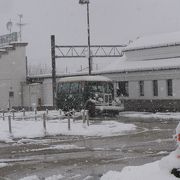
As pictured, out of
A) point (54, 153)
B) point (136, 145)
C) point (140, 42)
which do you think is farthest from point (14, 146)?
point (140, 42)

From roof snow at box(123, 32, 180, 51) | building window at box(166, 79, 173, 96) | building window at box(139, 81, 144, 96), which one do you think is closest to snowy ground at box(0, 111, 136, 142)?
building window at box(166, 79, 173, 96)

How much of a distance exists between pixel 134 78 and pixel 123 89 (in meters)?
2.26

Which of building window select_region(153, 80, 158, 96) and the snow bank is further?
building window select_region(153, 80, 158, 96)

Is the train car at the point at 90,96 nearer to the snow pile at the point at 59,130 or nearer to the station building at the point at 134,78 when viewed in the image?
the station building at the point at 134,78

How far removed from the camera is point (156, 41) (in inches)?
1785

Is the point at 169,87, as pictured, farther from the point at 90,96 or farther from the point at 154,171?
the point at 154,171

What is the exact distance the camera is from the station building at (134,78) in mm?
41969

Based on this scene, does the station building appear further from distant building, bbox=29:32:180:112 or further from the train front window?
the train front window

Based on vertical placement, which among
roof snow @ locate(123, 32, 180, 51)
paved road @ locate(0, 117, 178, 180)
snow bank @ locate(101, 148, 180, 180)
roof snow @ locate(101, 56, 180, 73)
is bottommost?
paved road @ locate(0, 117, 178, 180)

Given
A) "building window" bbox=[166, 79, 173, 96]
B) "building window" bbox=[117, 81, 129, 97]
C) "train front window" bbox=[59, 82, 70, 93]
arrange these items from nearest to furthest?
"train front window" bbox=[59, 82, 70, 93]
"building window" bbox=[166, 79, 173, 96]
"building window" bbox=[117, 81, 129, 97]

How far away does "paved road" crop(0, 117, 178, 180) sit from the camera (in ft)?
41.4

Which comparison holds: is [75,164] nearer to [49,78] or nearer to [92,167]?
[92,167]

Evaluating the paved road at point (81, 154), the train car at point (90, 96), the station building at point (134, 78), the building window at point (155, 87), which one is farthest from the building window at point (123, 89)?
the paved road at point (81, 154)

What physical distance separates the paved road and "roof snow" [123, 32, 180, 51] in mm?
21028
